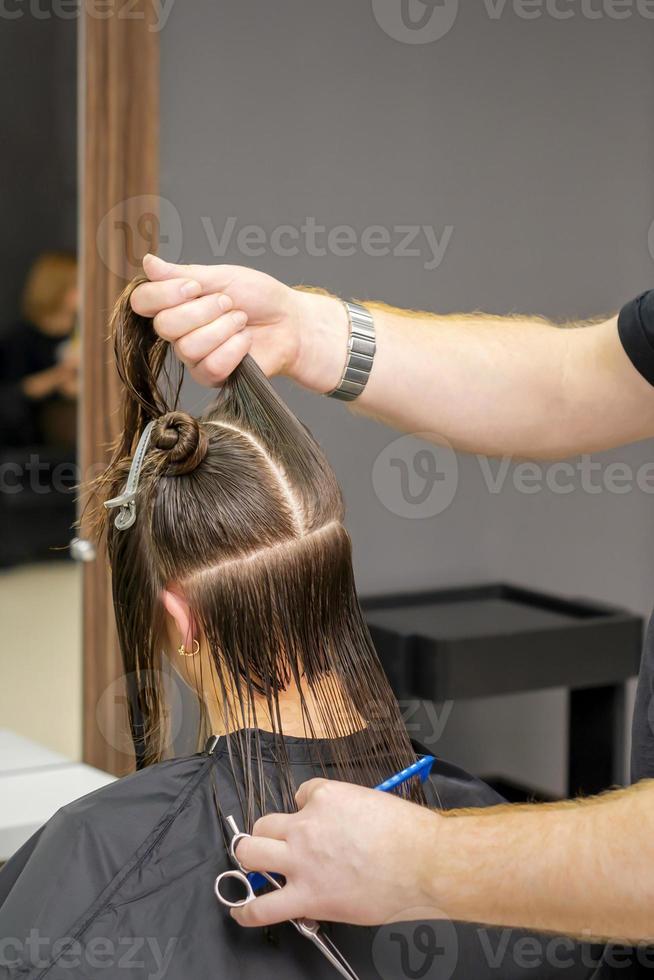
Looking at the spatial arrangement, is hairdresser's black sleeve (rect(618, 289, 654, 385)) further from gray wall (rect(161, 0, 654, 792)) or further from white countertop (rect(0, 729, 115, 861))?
gray wall (rect(161, 0, 654, 792))

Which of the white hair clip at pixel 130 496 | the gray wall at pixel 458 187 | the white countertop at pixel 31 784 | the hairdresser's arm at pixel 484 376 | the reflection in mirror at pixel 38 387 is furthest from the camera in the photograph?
the gray wall at pixel 458 187

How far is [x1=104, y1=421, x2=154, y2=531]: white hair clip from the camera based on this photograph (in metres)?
1.18

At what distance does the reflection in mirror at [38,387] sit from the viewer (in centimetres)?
239

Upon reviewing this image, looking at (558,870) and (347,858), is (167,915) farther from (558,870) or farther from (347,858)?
(558,870)

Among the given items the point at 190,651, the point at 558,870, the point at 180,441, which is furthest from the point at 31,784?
the point at 558,870

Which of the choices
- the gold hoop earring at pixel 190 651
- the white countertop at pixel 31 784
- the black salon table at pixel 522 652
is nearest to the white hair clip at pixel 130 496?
the gold hoop earring at pixel 190 651

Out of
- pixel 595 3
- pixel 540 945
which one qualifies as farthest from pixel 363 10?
pixel 540 945

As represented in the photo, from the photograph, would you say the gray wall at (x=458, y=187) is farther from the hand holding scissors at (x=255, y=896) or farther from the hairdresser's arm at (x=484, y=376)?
the hand holding scissors at (x=255, y=896)

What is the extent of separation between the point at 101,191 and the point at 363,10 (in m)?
0.94

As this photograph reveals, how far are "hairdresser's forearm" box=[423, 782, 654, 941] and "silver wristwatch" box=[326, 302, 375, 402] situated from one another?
2.28 feet

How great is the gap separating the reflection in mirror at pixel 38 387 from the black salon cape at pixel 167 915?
4.33ft

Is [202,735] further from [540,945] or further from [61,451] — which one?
[61,451]

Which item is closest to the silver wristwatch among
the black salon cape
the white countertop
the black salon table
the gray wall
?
the black salon cape

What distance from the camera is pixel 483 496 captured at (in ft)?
10.9
